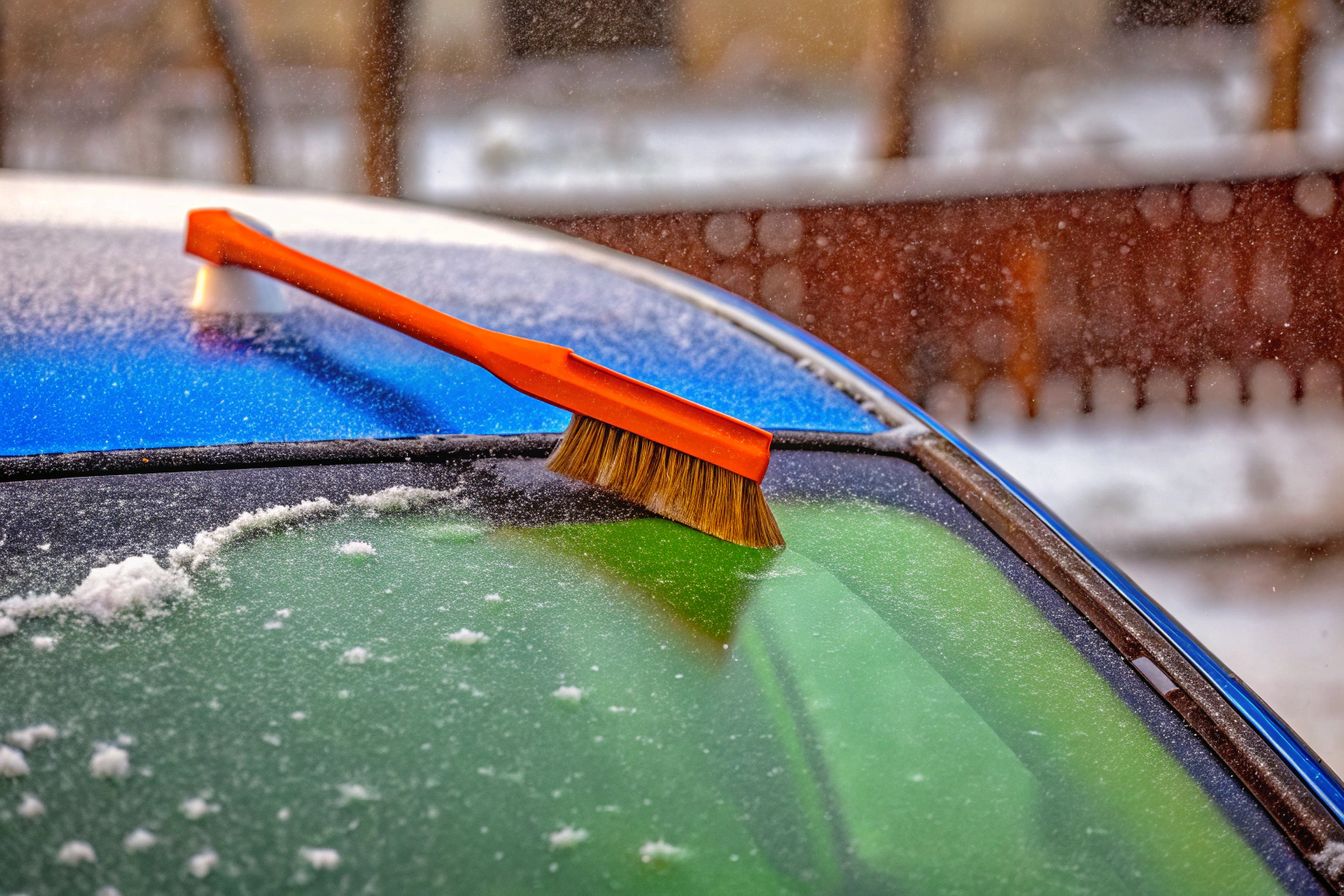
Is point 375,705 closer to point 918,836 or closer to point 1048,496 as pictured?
point 918,836

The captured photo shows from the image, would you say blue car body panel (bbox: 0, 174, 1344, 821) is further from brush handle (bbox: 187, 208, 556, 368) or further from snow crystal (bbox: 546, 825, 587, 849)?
snow crystal (bbox: 546, 825, 587, 849)

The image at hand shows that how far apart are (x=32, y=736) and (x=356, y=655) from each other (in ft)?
0.66

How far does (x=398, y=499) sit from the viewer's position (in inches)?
38.0

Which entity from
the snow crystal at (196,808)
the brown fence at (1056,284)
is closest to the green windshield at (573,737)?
the snow crystal at (196,808)

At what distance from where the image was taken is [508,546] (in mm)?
927

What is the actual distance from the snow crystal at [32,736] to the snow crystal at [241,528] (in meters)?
0.18

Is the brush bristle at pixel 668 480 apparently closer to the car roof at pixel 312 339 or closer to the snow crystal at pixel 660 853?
the car roof at pixel 312 339

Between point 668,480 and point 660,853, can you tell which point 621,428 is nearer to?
point 668,480

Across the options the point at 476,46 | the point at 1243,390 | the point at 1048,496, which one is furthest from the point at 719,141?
the point at 1048,496

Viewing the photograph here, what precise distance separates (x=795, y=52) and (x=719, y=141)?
2.68 metres

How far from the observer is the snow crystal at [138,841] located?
61 cm

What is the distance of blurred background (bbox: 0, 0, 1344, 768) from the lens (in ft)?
16.8

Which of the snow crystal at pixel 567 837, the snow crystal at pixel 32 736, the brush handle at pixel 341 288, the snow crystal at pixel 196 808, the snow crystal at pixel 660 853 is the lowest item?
the snow crystal at pixel 660 853

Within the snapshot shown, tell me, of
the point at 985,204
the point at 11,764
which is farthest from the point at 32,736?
the point at 985,204
